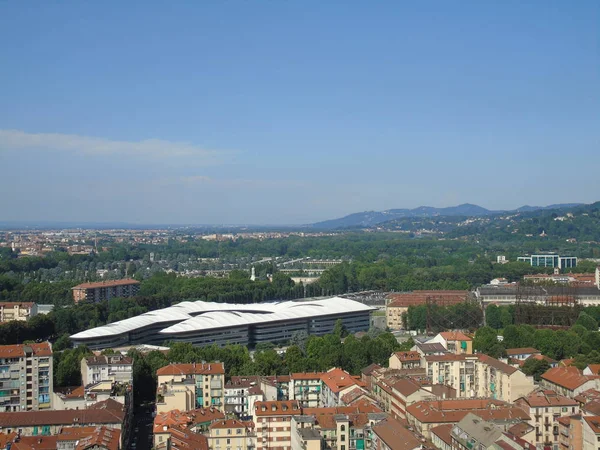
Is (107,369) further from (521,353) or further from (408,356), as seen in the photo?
(521,353)

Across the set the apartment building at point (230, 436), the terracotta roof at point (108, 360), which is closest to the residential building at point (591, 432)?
the apartment building at point (230, 436)

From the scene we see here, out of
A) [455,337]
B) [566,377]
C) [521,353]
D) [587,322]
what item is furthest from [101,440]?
[587,322]

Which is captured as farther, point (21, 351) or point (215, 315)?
point (215, 315)

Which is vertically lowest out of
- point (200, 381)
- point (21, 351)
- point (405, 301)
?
point (405, 301)

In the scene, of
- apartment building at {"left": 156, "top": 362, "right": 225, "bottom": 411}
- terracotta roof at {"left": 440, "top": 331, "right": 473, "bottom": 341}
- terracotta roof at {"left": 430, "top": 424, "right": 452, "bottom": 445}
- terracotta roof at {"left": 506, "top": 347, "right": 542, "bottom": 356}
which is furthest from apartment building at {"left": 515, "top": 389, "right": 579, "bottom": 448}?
terracotta roof at {"left": 440, "top": 331, "right": 473, "bottom": 341}

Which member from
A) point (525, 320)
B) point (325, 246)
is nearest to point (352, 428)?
point (525, 320)

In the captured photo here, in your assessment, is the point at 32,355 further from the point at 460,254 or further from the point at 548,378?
the point at 460,254
